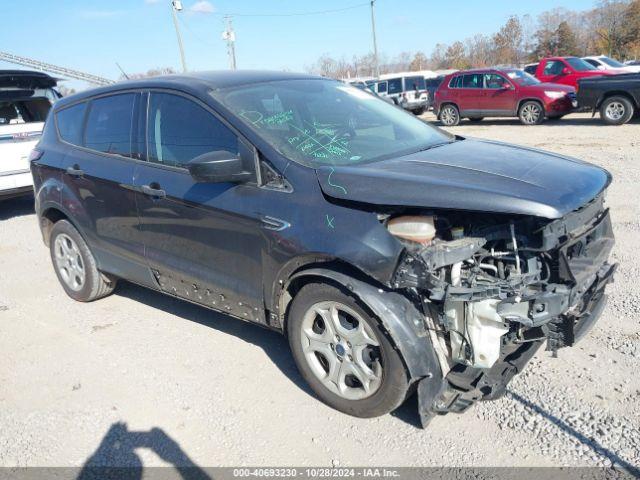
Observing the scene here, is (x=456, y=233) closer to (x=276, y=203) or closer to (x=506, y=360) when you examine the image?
(x=506, y=360)

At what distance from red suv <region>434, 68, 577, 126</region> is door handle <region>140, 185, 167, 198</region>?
14.6 metres

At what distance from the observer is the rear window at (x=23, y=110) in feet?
27.4

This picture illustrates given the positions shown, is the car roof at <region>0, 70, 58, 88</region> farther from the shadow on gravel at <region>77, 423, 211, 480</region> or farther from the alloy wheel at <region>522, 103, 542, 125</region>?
the alloy wheel at <region>522, 103, 542, 125</region>

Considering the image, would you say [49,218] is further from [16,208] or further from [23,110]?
[16,208]

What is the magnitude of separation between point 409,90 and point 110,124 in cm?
2060

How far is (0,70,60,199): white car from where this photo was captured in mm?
7773

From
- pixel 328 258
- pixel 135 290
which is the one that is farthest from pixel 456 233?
pixel 135 290

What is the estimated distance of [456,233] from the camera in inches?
111

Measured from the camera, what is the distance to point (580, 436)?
274 cm

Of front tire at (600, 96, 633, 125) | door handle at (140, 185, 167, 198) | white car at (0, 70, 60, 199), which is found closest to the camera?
door handle at (140, 185, 167, 198)

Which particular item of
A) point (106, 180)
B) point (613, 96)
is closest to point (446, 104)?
point (613, 96)

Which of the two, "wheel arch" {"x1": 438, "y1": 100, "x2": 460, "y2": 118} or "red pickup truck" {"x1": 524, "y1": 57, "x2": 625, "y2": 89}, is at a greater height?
"red pickup truck" {"x1": 524, "y1": 57, "x2": 625, "y2": 89}

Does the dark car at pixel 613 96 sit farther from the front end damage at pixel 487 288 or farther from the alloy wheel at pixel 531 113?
the front end damage at pixel 487 288

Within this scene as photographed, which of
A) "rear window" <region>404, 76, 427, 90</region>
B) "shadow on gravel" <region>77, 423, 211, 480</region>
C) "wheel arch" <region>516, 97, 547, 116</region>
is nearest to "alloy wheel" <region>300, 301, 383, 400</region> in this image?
"shadow on gravel" <region>77, 423, 211, 480</region>
